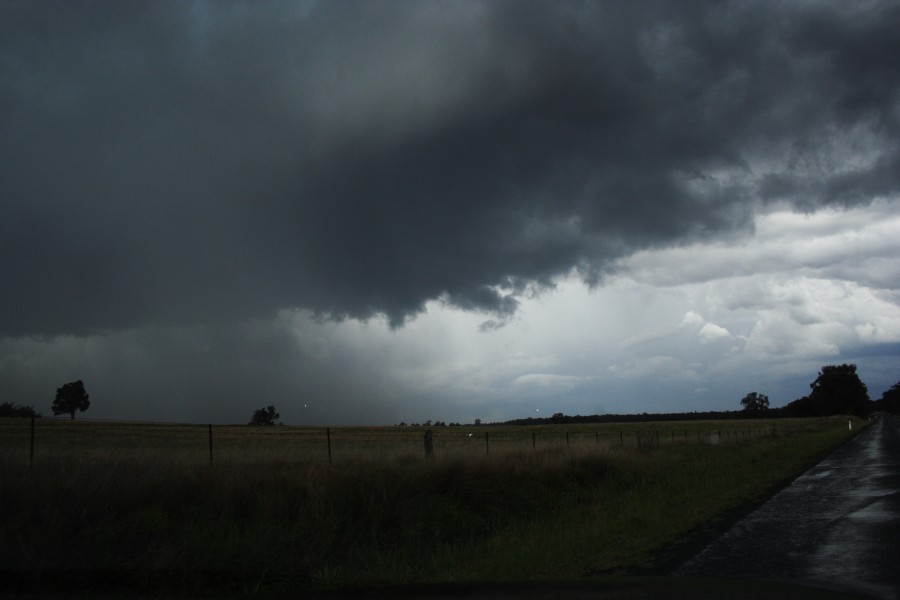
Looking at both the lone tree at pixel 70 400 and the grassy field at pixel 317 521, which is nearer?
the grassy field at pixel 317 521

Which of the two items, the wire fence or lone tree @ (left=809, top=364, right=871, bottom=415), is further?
lone tree @ (left=809, top=364, right=871, bottom=415)

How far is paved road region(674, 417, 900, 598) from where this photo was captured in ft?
23.2

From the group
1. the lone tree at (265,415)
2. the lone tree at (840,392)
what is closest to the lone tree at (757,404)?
the lone tree at (840,392)

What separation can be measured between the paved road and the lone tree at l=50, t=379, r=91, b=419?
9227 cm

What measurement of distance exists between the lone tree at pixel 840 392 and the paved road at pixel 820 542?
15973cm

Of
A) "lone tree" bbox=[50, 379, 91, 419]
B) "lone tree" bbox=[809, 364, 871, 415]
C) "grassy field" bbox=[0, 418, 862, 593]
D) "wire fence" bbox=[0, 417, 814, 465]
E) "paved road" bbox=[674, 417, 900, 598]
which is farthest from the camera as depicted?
"lone tree" bbox=[809, 364, 871, 415]

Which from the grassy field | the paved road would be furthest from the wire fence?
the paved road

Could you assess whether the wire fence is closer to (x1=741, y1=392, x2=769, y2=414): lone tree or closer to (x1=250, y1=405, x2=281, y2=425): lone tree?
(x1=250, y1=405, x2=281, y2=425): lone tree

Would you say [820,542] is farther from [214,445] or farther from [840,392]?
[840,392]

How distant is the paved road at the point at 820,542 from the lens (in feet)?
23.2

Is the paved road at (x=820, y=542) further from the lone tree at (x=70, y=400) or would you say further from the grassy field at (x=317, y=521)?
the lone tree at (x=70, y=400)

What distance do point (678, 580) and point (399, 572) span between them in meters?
4.47

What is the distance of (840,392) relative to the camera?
15462 cm

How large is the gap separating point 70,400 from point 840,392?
153059 mm
